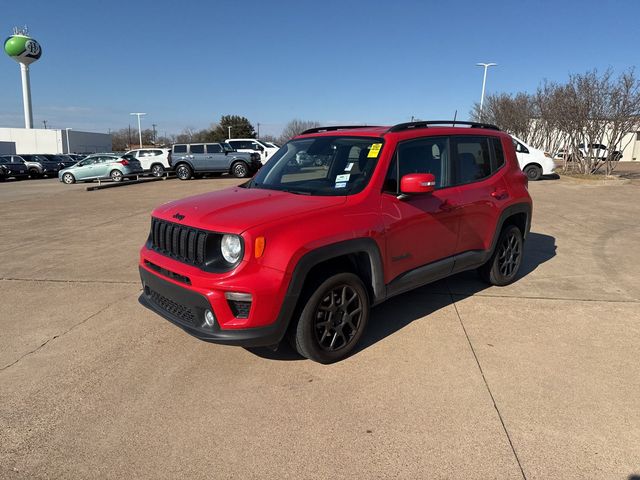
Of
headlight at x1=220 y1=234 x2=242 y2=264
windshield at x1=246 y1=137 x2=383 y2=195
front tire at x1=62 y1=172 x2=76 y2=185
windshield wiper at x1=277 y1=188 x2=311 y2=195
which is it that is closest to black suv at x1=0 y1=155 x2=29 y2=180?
front tire at x1=62 y1=172 x2=76 y2=185

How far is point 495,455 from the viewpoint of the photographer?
2.48 metres

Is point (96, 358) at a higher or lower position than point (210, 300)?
lower

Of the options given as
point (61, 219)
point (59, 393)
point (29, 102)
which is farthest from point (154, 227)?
point (29, 102)

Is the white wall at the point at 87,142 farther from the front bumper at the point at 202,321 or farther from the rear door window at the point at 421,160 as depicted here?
the rear door window at the point at 421,160

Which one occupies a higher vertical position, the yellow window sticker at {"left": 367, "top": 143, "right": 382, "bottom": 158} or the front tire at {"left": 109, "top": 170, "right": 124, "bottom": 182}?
the yellow window sticker at {"left": 367, "top": 143, "right": 382, "bottom": 158}

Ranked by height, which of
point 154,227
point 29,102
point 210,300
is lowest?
point 210,300

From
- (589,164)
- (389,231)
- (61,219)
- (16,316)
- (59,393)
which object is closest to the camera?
(59,393)

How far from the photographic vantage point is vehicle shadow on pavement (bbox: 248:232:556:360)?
375cm

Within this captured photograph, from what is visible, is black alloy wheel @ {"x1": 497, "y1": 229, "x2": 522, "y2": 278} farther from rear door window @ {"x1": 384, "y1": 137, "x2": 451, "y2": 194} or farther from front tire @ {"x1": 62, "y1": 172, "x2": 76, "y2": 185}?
front tire @ {"x1": 62, "y1": 172, "x2": 76, "y2": 185}

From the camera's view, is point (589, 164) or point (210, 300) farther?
point (589, 164)

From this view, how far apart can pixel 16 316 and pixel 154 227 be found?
211cm

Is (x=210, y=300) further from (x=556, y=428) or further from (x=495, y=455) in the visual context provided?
(x=556, y=428)

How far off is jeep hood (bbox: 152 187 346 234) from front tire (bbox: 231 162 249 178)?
61.5 feet

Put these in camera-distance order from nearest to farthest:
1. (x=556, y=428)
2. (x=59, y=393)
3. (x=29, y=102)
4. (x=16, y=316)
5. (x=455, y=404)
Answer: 1. (x=556, y=428)
2. (x=455, y=404)
3. (x=59, y=393)
4. (x=16, y=316)
5. (x=29, y=102)
